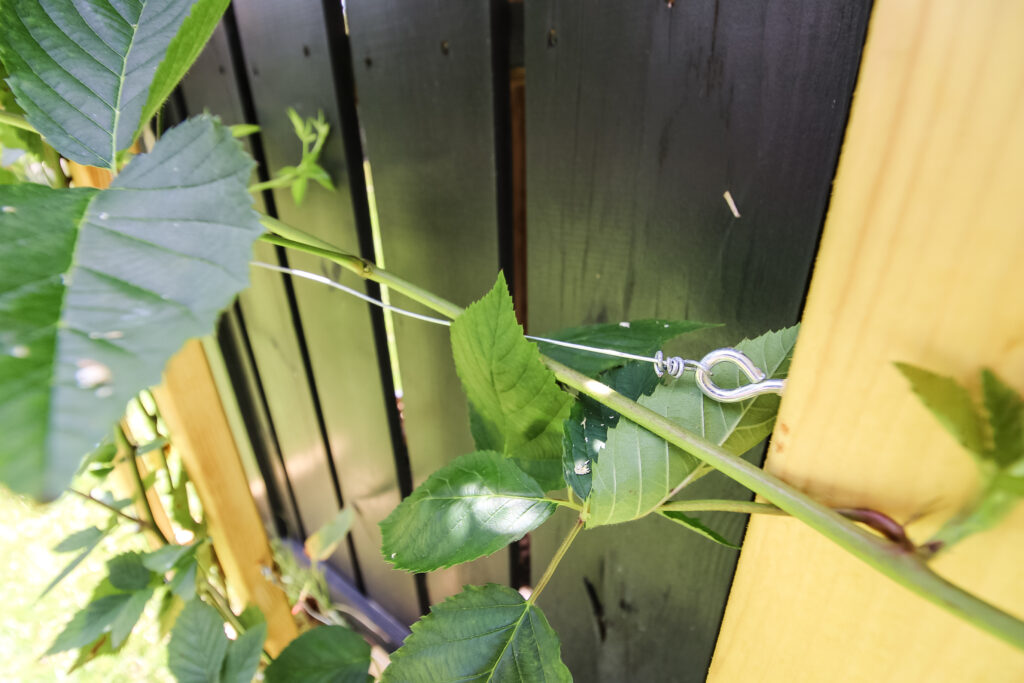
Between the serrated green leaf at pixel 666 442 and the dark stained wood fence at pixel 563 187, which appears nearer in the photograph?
the serrated green leaf at pixel 666 442

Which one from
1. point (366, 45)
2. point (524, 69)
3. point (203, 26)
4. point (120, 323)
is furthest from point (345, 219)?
point (120, 323)

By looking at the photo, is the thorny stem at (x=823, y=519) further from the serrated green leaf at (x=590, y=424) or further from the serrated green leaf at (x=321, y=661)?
the serrated green leaf at (x=321, y=661)

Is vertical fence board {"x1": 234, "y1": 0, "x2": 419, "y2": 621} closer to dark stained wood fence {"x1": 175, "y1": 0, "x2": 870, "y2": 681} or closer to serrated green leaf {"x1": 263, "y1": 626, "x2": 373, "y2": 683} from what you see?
dark stained wood fence {"x1": 175, "y1": 0, "x2": 870, "y2": 681}

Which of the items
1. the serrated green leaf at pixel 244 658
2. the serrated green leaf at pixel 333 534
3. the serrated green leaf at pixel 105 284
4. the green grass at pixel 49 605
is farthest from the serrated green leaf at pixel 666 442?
the green grass at pixel 49 605

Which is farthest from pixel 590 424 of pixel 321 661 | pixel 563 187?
pixel 321 661

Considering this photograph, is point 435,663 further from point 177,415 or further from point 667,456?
point 177,415

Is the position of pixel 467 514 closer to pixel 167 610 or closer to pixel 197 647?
pixel 197 647
